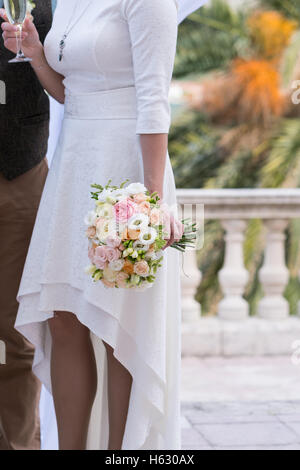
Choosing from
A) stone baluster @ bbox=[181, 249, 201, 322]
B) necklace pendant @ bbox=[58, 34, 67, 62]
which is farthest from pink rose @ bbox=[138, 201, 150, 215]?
stone baluster @ bbox=[181, 249, 201, 322]

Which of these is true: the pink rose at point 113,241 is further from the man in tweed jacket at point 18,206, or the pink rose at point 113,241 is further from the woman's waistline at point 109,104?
the man in tweed jacket at point 18,206

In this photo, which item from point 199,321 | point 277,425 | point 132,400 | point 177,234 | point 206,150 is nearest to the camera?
point 177,234

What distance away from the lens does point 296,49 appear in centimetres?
1107

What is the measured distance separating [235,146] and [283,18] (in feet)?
6.98

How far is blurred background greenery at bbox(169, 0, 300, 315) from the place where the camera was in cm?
1110

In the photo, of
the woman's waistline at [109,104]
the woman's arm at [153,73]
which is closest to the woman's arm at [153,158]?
the woman's arm at [153,73]

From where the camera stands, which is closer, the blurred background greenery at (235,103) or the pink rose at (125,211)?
the pink rose at (125,211)

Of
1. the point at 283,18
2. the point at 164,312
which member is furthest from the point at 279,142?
the point at 164,312

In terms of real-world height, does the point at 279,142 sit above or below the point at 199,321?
above

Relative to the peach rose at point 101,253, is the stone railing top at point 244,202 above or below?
above

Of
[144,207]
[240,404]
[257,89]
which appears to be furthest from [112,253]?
[257,89]

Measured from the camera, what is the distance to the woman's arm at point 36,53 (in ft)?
7.98

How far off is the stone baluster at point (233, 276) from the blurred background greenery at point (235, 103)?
19.4ft
